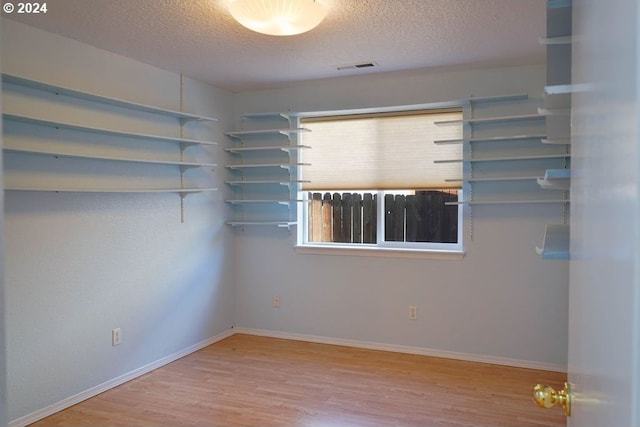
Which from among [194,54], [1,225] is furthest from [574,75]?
[194,54]

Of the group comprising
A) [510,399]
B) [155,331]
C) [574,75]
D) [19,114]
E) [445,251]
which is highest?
[19,114]

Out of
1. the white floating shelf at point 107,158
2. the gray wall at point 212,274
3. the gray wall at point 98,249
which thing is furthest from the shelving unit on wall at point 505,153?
the gray wall at point 98,249

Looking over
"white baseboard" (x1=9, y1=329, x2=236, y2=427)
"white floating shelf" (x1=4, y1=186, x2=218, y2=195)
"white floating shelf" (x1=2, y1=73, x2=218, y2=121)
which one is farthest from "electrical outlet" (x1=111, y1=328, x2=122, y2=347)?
"white floating shelf" (x1=2, y1=73, x2=218, y2=121)

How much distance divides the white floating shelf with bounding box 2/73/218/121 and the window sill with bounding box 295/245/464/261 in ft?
5.04

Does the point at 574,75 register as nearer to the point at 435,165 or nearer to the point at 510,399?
the point at 510,399

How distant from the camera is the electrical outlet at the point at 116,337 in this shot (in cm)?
341

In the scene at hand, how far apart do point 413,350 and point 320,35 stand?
271 cm

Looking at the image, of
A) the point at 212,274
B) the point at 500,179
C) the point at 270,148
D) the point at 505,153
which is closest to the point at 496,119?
the point at 505,153

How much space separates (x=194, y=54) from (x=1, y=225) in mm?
3039

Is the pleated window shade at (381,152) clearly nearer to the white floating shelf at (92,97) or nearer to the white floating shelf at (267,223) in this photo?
the white floating shelf at (267,223)

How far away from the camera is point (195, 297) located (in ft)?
13.9

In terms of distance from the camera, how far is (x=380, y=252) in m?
4.22

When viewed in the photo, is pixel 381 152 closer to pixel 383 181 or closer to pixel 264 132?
pixel 383 181

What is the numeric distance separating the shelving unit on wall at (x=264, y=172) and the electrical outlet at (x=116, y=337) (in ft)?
5.01
